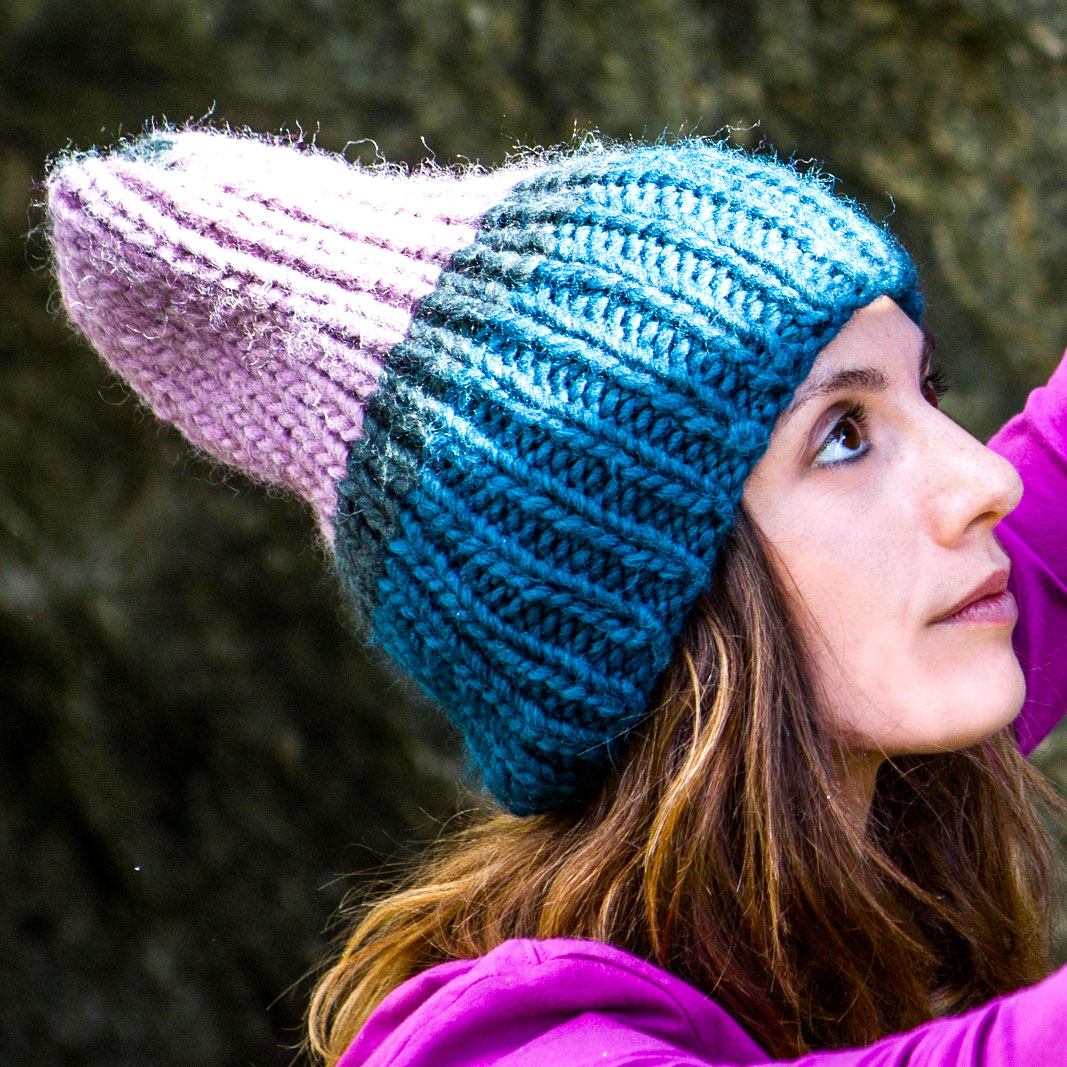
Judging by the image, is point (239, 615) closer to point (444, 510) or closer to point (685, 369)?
point (444, 510)

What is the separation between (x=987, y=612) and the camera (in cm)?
110

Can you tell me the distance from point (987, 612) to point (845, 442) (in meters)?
0.21

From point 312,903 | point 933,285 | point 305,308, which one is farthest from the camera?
point 312,903

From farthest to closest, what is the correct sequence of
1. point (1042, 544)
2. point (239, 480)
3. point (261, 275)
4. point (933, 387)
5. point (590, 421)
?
point (239, 480) < point (1042, 544) < point (933, 387) < point (261, 275) < point (590, 421)

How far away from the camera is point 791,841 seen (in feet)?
3.57

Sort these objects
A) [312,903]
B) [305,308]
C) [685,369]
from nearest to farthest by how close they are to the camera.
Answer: [685,369]
[305,308]
[312,903]

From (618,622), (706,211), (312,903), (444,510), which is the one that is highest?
(706,211)

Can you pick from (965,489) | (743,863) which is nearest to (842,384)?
(965,489)

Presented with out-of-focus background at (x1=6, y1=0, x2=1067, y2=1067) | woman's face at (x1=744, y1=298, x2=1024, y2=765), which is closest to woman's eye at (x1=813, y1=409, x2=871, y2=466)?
woman's face at (x1=744, y1=298, x2=1024, y2=765)

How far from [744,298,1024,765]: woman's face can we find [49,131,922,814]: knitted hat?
5 cm

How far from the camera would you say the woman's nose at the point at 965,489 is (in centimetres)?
107

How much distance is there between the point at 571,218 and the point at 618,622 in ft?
1.29

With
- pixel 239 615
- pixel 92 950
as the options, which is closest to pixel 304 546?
pixel 239 615

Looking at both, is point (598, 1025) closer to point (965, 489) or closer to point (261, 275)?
point (965, 489)
